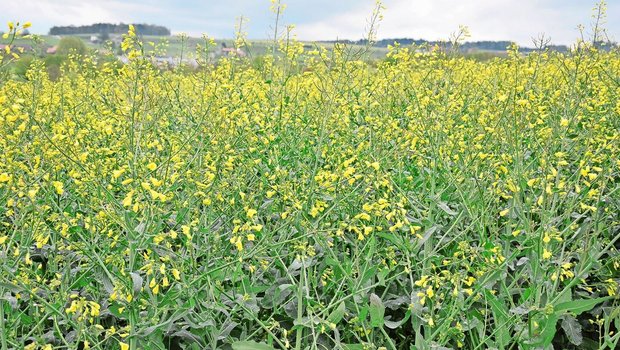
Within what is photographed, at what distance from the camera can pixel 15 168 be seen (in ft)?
8.84

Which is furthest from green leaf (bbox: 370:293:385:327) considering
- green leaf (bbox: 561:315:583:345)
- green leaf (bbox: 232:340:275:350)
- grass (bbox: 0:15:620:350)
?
green leaf (bbox: 561:315:583:345)

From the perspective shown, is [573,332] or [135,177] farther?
[573,332]

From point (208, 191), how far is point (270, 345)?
78 cm

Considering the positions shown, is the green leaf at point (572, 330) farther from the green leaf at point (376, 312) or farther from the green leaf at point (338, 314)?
the green leaf at point (338, 314)

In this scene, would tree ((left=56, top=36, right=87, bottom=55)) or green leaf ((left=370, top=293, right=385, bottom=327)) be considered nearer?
green leaf ((left=370, top=293, right=385, bottom=327))

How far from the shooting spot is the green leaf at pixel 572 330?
10.3ft

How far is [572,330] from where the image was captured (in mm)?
3180

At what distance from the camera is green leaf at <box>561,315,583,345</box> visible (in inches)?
124

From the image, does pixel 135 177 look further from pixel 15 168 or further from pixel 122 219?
pixel 15 168

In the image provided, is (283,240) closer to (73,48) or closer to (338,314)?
(338,314)

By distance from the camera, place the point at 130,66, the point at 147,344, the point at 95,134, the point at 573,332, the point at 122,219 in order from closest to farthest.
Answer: the point at 122,219, the point at 147,344, the point at 130,66, the point at 573,332, the point at 95,134

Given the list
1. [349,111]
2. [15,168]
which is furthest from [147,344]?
[349,111]

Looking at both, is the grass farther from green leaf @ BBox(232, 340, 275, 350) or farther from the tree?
the tree

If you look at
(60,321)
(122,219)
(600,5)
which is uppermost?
(600,5)
